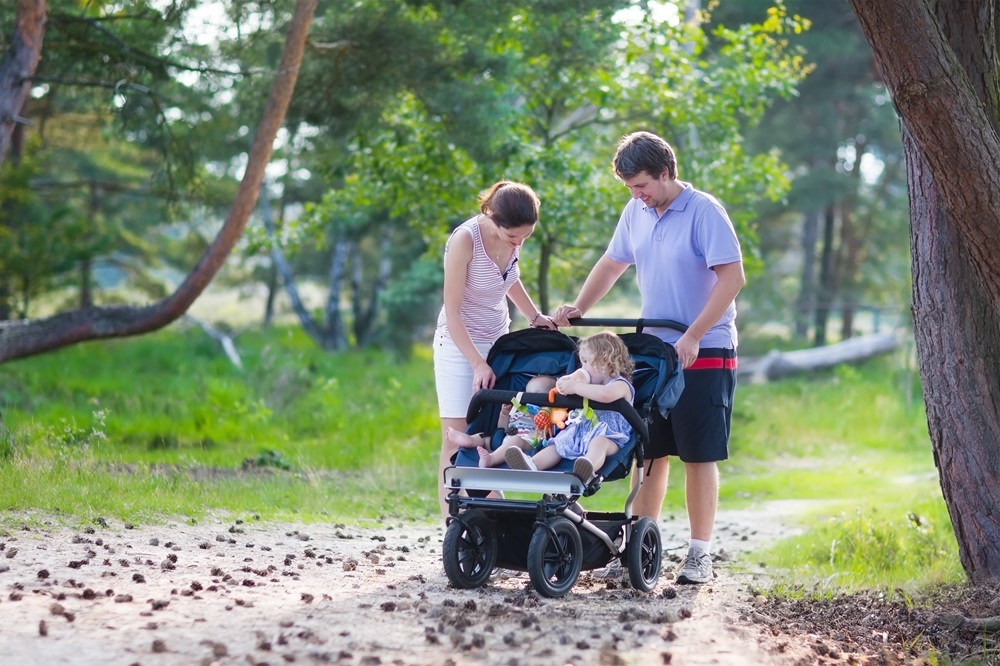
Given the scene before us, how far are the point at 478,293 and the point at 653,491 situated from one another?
137 centimetres

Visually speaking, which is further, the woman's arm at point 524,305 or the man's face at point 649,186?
the woman's arm at point 524,305

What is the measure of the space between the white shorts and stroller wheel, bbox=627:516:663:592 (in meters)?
1.11

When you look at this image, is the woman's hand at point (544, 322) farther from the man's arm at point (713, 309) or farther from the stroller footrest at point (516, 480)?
the stroller footrest at point (516, 480)

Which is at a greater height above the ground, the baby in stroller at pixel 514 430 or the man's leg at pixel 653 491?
the baby in stroller at pixel 514 430

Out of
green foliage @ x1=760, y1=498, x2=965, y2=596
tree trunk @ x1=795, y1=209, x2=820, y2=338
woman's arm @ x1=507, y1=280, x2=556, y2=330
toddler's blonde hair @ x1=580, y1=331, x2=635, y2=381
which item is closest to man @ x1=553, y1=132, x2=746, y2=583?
woman's arm @ x1=507, y1=280, x2=556, y2=330

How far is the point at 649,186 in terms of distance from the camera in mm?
5371

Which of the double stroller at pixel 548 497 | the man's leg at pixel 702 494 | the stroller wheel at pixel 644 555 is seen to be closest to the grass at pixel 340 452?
the man's leg at pixel 702 494

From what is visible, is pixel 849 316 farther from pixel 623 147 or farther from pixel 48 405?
pixel 623 147

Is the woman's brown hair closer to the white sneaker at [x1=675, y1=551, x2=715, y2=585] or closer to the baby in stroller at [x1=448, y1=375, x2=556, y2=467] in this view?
the baby in stroller at [x1=448, y1=375, x2=556, y2=467]

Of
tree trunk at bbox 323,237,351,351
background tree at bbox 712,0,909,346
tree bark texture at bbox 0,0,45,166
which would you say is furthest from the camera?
tree trunk at bbox 323,237,351,351

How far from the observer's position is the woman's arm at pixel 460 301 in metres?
5.51

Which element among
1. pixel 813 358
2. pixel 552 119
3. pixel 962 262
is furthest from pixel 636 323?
pixel 813 358

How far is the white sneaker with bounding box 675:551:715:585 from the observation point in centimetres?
568

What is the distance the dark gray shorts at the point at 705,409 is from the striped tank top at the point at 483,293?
99cm
